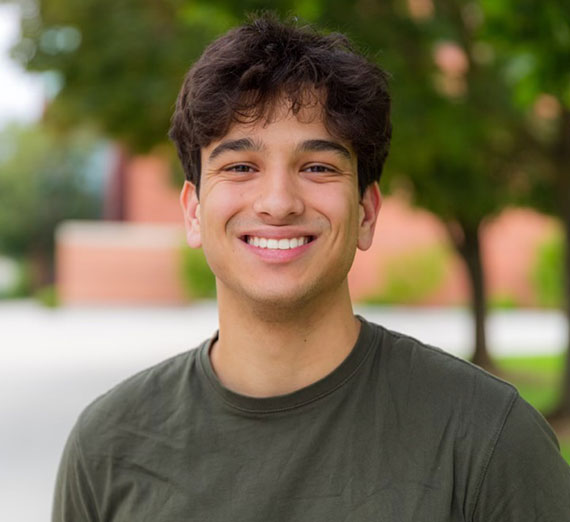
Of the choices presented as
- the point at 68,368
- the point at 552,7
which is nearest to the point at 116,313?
the point at 68,368

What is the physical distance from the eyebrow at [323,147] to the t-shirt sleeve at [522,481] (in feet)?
2.01

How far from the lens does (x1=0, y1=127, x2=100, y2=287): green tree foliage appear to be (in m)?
41.8

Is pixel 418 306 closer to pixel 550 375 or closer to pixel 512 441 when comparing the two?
pixel 550 375

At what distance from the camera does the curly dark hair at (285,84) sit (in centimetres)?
189

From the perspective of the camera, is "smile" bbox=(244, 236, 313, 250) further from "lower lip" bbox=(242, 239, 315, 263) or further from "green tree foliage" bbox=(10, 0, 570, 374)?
"green tree foliage" bbox=(10, 0, 570, 374)

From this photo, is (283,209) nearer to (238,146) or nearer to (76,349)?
(238,146)

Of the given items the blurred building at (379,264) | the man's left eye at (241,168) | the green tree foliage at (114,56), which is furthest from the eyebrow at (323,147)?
the blurred building at (379,264)

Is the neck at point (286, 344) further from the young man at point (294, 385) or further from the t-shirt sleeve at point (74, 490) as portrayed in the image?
the t-shirt sleeve at point (74, 490)

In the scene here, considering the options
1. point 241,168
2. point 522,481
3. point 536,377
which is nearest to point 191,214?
point 241,168

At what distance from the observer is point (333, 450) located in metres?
Answer: 1.80

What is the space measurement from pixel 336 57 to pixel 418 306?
986 inches

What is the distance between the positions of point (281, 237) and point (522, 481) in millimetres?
644

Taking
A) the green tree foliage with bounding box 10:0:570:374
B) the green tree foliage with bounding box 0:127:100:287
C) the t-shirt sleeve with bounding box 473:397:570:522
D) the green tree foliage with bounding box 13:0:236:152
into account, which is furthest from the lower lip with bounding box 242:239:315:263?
the green tree foliage with bounding box 0:127:100:287

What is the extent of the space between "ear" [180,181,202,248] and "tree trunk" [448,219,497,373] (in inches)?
430
